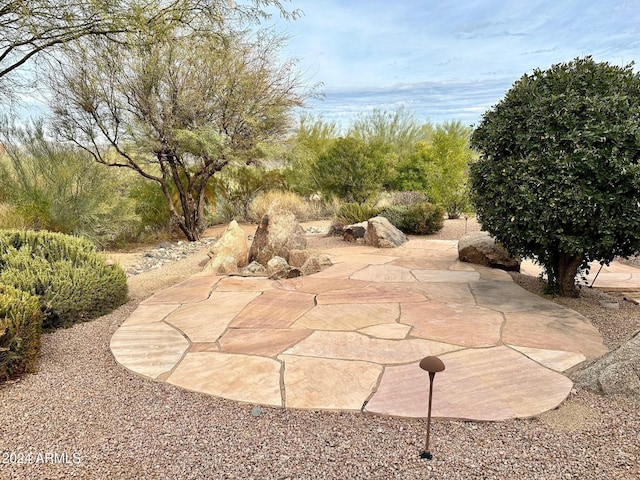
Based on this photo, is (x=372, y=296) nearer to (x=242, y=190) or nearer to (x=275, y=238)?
(x=275, y=238)

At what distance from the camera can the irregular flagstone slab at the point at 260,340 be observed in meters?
3.02

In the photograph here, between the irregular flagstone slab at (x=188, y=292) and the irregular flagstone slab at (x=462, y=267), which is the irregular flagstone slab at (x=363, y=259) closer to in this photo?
the irregular flagstone slab at (x=462, y=267)

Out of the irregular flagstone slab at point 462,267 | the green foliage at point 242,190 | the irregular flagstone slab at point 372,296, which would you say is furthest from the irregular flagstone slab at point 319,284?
the green foliage at point 242,190

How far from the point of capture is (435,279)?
192 inches

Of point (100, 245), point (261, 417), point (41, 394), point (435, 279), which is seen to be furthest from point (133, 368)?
point (100, 245)

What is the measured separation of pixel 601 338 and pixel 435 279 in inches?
74.2

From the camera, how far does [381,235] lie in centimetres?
709

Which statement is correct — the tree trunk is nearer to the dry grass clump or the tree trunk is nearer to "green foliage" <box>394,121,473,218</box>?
"green foliage" <box>394,121,473,218</box>

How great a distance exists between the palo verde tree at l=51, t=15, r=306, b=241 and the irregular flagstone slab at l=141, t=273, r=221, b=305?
368 cm

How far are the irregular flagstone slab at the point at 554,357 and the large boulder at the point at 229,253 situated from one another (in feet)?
12.1

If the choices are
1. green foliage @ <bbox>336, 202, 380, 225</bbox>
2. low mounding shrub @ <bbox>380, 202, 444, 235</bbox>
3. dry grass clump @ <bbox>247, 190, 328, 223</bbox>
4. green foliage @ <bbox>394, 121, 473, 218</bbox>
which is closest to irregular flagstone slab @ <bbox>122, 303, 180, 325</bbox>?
green foliage @ <bbox>336, 202, 380, 225</bbox>

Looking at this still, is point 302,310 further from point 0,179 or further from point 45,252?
point 0,179

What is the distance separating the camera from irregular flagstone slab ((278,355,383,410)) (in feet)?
7.70

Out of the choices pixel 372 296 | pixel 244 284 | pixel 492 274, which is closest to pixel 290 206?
pixel 244 284
